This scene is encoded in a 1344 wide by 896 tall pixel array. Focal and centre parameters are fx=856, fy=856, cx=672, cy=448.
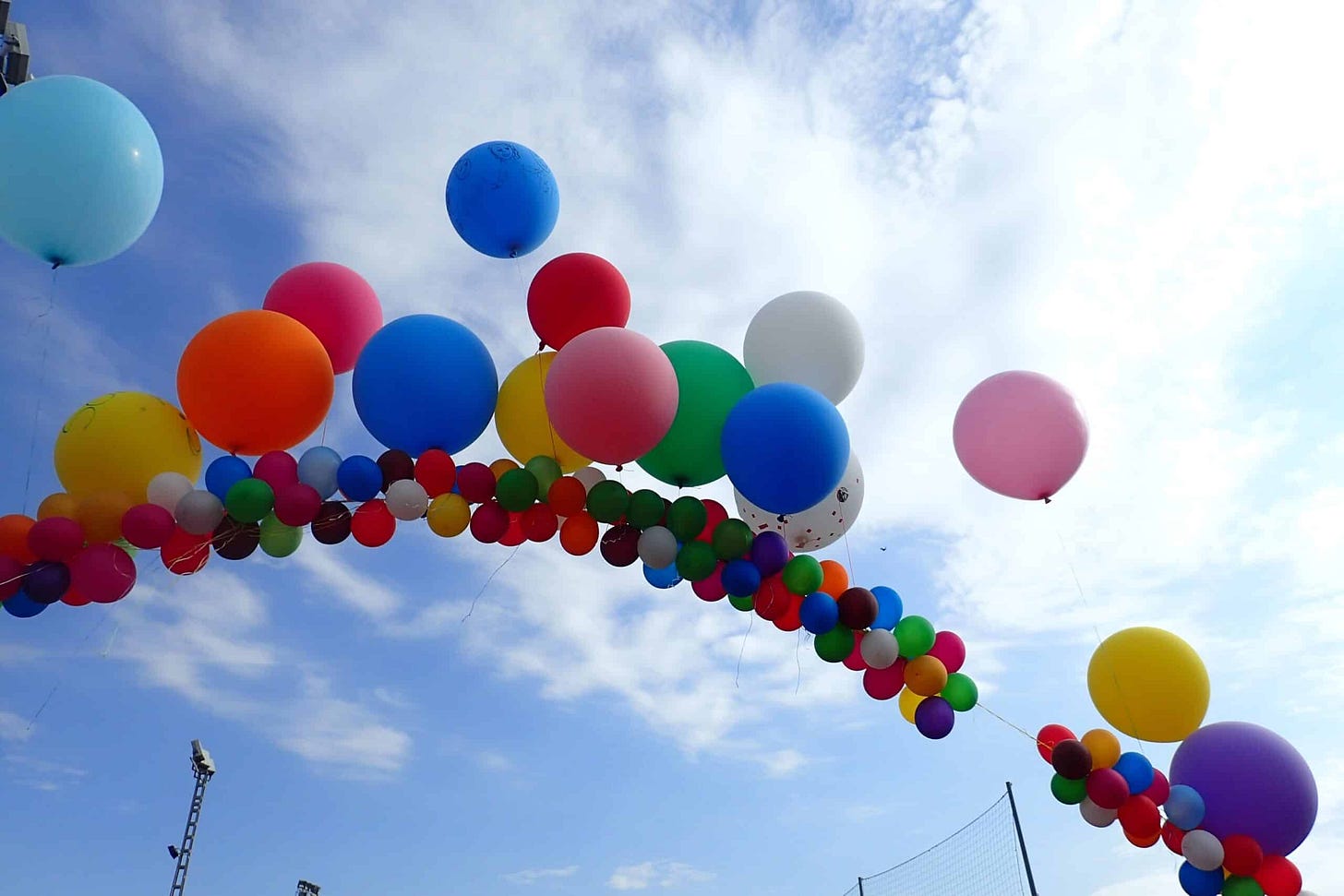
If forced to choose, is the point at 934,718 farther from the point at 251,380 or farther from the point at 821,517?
the point at 251,380

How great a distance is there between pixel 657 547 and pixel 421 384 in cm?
137

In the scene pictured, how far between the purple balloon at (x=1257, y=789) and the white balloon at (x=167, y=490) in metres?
5.06

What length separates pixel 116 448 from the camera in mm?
3828

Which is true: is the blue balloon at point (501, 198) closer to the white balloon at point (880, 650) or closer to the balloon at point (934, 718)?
the white balloon at point (880, 650)

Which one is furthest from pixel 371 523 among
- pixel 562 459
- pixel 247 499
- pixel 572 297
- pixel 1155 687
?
pixel 1155 687

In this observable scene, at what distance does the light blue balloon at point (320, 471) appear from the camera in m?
3.96

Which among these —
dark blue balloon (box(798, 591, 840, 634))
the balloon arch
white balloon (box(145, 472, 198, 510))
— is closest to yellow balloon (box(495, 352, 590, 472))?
the balloon arch

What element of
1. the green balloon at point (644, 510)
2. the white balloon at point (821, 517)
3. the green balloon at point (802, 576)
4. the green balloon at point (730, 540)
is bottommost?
the green balloon at point (802, 576)

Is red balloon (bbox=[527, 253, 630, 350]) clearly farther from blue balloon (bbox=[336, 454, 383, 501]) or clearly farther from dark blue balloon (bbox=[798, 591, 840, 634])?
dark blue balloon (bbox=[798, 591, 840, 634])

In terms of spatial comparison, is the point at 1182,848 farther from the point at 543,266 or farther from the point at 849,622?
the point at 543,266

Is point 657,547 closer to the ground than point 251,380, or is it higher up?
closer to the ground

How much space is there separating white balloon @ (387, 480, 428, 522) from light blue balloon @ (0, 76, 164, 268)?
1662mm

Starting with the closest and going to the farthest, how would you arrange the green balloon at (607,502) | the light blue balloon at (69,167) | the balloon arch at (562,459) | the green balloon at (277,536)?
the light blue balloon at (69,167)
the balloon arch at (562,459)
the green balloon at (277,536)
the green balloon at (607,502)

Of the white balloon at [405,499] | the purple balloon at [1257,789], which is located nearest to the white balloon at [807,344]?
the white balloon at [405,499]
